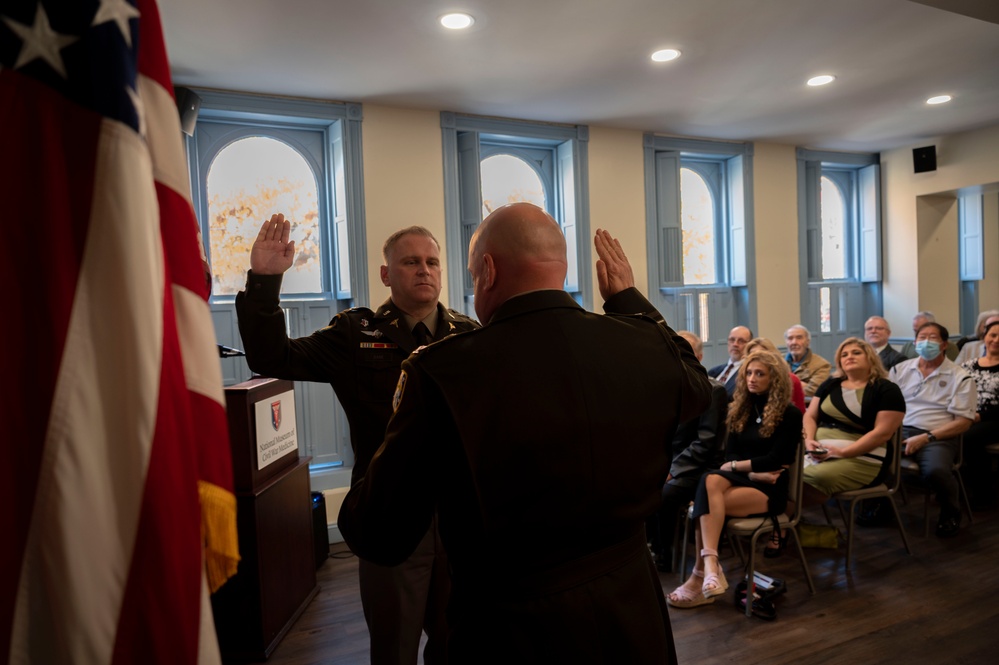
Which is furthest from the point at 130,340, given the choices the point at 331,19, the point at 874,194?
the point at 874,194

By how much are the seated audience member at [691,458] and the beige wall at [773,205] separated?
98.9 inches

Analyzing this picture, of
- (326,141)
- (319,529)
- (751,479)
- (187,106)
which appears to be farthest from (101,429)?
(326,141)

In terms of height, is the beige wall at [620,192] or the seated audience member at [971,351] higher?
the beige wall at [620,192]

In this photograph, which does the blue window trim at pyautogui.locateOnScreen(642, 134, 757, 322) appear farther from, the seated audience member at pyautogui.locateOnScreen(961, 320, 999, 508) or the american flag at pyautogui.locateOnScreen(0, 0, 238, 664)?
the american flag at pyautogui.locateOnScreen(0, 0, 238, 664)

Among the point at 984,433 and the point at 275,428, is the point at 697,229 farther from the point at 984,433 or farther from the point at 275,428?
the point at 275,428

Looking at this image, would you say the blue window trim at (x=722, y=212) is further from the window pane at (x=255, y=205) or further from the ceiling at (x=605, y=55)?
the window pane at (x=255, y=205)

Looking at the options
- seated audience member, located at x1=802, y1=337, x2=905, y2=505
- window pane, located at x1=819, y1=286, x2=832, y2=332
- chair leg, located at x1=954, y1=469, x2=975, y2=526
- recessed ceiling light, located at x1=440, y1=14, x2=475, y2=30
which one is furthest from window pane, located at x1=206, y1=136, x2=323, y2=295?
window pane, located at x1=819, y1=286, x2=832, y2=332

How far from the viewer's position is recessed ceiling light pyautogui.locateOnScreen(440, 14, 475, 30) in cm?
364

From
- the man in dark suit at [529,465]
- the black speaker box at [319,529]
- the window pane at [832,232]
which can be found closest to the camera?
the man in dark suit at [529,465]

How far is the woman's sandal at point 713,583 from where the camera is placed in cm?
348

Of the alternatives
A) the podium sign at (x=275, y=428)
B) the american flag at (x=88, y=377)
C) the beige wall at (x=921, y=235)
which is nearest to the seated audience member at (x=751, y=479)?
the podium sign at (x=275, y=428)

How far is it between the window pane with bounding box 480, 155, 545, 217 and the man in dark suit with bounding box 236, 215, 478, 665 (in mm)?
3889

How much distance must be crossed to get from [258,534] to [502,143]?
13.8 ft

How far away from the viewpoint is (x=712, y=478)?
11.8 ft
